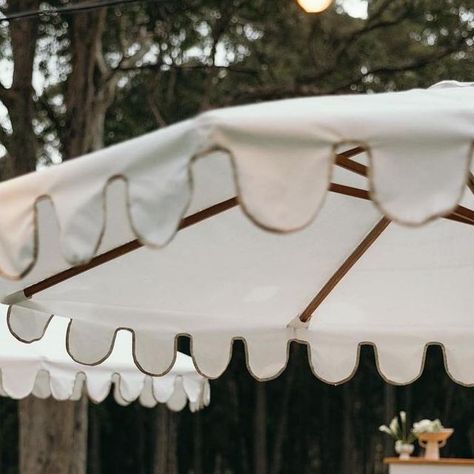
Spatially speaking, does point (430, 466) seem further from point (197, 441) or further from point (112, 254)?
point (197, 441)

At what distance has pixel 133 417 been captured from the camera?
64.4 feet

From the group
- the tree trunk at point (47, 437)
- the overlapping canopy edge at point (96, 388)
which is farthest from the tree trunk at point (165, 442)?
the overlapping canopy edge at point (96, 388)

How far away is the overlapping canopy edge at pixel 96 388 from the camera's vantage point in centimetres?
557

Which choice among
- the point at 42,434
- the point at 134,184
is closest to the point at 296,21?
the point at 42,434

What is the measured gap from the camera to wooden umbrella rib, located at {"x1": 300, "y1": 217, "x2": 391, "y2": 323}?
12.5ft

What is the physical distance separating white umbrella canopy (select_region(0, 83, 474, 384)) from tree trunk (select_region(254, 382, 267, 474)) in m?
14.7

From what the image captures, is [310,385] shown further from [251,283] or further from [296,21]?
[251,283]

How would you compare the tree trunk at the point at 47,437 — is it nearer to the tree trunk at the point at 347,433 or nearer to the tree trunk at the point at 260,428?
the tree trunk at the point at 260,428

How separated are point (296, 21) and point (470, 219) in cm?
1008

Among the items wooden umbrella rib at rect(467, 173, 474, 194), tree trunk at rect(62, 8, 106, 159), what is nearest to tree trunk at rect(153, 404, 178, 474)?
tree trunk at rect(62, 8, 106, 159)

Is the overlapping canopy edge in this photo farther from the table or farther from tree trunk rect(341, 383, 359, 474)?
tree trunk rect(341, 383, 359, 474)

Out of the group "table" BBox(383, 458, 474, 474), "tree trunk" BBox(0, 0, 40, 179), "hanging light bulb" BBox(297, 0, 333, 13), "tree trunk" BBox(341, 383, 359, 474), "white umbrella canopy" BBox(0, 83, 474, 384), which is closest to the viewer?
"white umbrella canopy" BBox(0, 83, 474, 384)

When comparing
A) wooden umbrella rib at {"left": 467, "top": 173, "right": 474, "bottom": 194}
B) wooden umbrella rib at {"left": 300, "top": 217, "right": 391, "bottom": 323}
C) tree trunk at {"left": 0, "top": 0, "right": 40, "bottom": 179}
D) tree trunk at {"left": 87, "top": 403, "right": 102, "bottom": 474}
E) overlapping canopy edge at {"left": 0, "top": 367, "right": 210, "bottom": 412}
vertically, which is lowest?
tree trunk at {"left": 87, "top": 403, "right": 102, "bottom": 474}

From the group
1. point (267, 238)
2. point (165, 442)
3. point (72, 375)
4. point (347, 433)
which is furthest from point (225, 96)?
point (267, 238)
